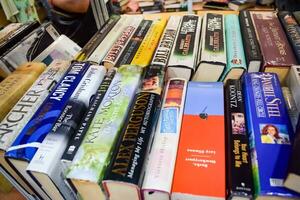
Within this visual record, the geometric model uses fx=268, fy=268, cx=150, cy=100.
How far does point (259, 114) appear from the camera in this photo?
1.45 ft

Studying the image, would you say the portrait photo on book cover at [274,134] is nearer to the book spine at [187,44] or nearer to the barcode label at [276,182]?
the barcode label at [276,182]

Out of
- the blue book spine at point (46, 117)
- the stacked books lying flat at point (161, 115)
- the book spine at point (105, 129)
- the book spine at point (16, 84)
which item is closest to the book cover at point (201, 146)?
the stacked books lying flat at point (161, 115)

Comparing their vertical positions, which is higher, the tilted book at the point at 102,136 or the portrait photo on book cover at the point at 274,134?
the tilted book at the point at 102,136

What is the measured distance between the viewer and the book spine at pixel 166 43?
1.84ft

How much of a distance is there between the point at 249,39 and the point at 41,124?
1.52 ft

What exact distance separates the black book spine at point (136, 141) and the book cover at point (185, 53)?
10cm

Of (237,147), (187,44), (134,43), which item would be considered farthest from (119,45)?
(237,147)

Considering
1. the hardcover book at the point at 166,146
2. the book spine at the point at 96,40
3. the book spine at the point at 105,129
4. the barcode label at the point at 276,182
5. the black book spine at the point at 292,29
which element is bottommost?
the barcode label at the point at 276,182

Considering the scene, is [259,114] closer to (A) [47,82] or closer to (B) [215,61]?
(B) [215,61]

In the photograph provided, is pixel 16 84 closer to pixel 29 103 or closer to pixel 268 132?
pixel 29 103

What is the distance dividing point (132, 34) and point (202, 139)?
1.20 ft

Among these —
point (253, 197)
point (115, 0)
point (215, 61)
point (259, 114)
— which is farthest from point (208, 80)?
point (115, 0)

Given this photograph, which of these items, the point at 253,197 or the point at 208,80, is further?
the point at 208,80

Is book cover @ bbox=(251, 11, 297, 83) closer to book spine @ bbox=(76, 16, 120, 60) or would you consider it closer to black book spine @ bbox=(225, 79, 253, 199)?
black book spine @ bbox=(225, 79, 253, 199)
